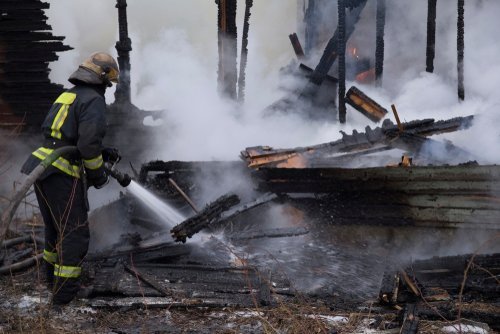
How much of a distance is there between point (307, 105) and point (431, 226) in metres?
6.93

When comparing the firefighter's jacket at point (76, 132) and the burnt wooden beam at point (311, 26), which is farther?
the burnt wooden beam at point (311, 26)

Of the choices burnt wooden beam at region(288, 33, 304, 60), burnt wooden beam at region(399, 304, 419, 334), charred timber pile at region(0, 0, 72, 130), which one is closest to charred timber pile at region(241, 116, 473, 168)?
burnt wooden beam at region(399, 304, 419, 334)

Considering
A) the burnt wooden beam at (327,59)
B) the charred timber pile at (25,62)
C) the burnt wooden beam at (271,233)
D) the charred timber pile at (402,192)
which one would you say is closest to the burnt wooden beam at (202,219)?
the burnt wooden beam at (271,233)

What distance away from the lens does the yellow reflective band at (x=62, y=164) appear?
4891 mm

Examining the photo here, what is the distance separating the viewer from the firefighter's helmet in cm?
507

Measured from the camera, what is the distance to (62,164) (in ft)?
16.1

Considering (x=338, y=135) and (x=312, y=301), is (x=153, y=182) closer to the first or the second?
(x=312, y=301)

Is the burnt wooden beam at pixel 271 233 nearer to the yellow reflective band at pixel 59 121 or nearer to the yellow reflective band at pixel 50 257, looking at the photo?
the yellow reflective band at pixel 50 257

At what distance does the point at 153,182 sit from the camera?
8.01m

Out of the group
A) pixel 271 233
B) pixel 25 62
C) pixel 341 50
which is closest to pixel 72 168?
pixel 271 233

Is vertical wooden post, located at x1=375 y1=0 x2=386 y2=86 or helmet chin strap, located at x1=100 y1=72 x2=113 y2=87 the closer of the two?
helmet chin strap, located at x1=100 y1=72 x2=113 y2=87

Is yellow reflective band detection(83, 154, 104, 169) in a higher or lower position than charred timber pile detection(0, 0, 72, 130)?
lower

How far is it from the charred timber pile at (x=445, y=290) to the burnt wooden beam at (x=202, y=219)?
226 centimetres

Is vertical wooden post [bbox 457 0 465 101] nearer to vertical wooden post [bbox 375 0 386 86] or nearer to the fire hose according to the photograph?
vertical wooden post [bbox 375 0 386 86]
